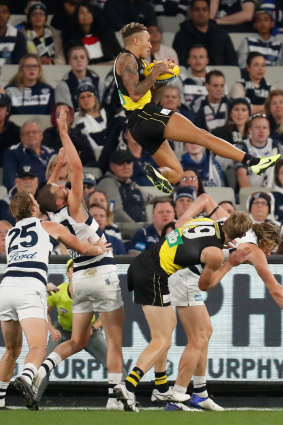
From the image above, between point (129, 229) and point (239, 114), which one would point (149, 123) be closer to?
point (129, 229)

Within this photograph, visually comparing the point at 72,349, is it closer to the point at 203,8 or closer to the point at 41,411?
the point at 41,411

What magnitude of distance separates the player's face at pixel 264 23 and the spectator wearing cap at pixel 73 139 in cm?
350

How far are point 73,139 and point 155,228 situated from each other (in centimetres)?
201

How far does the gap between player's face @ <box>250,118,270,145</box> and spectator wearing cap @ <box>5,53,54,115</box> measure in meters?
2.60

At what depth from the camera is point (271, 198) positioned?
1288 centimetres

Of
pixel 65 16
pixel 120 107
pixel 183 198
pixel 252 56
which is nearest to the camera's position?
pixel 183 198

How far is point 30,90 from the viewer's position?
1420 centimetres

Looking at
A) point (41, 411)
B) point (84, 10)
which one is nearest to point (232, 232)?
point (41, 411)

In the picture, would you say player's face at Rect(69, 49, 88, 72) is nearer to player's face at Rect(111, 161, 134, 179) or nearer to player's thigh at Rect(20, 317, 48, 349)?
player's face at Rect(111, 161, 134, 179)

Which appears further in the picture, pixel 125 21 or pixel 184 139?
pixel 125 21

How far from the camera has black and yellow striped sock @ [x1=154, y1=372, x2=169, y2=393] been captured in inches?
387

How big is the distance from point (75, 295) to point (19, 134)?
4402 mm

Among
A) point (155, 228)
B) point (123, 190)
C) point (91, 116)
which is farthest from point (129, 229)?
point (91, 116)

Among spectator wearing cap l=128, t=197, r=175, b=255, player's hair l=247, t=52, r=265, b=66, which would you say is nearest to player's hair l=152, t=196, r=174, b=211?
spectator wearing cap l=128, t=197, r=175, b=255
